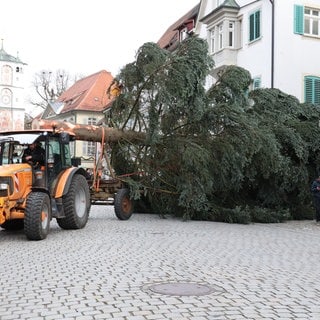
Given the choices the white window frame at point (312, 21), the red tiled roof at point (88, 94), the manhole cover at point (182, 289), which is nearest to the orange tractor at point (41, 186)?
the manhole cover at point (182, 289)

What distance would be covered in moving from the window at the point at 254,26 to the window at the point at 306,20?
189 cm

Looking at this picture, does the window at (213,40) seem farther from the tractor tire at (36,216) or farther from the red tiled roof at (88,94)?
the red tiled roof at (88,94)

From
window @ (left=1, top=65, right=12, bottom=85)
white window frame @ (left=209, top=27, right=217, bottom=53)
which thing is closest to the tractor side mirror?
white window frame @ (left=209, top=27, right=217, bottom=53)

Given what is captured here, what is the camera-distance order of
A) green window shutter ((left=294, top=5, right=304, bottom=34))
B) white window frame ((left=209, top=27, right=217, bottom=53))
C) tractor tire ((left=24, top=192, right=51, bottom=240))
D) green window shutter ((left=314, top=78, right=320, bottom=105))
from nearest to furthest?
1. tractor tire ((left=24, top=192, right=51, bottom=240))
2. green window shutter ((left=294, top=5, right=304, bottom=34))
3. green window shutter ((left=314, top=78, right=320, bottom=105))
4. white window frame ((left=209, top=27, right=217, bottom=53))

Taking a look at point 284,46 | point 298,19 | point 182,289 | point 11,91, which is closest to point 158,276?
point 182,289

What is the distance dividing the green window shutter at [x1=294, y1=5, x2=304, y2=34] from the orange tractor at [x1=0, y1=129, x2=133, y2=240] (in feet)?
53.5

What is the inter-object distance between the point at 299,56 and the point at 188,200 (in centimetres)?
1337

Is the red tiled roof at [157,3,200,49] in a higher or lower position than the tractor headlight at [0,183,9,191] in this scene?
higher

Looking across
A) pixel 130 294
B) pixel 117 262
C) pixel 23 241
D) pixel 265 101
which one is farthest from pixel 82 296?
pixel 265 101

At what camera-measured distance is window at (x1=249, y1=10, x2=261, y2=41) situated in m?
27.6

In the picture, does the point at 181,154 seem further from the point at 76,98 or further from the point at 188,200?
the point at 76,98

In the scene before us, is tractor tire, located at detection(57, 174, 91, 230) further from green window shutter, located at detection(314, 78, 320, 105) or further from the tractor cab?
green window shutter, located at detection(314, 78, 320, 105)

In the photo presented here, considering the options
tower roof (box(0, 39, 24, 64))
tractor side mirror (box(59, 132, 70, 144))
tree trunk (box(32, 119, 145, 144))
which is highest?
tower roof (box(0, 39, 24, 64))

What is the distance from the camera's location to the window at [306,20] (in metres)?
26.7
